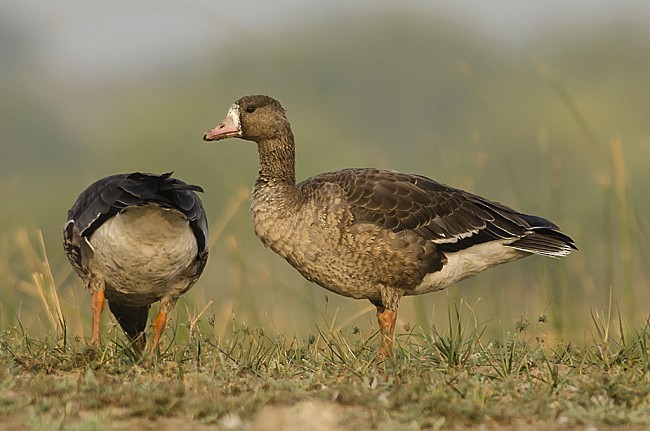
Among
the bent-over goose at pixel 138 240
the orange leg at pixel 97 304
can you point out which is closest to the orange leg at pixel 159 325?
the bent-over goose at pixel 138 240

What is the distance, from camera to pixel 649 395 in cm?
598

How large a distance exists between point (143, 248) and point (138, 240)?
75 mm

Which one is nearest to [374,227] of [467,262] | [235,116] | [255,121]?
[467,262]

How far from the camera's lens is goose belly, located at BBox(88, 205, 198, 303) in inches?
293

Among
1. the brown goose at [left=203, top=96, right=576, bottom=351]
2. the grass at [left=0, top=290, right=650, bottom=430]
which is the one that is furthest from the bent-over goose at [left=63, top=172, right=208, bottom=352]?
the brown goose at [left=203, top=96, right=576, bottom=351]

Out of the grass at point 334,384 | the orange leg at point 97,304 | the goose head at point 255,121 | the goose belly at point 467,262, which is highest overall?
the goose head at point 255,121

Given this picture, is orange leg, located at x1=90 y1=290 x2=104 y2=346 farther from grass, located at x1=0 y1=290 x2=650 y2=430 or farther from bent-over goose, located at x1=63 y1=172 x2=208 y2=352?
grass, located at x1=0 y1=290 x2=650 y2=430

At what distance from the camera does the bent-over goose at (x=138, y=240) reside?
743 cm

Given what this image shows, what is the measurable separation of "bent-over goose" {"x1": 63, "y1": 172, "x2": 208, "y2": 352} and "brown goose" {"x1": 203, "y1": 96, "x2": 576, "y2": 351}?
788mm

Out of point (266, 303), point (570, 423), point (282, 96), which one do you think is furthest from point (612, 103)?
point (570, 423)

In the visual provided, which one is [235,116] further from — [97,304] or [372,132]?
[372,132]

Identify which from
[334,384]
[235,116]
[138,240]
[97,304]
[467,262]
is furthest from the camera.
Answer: [235,116]

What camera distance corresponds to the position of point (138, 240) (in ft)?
24.5

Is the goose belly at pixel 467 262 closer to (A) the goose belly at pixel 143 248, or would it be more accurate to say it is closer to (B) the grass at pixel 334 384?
(B) the grass at pixel 334 384
